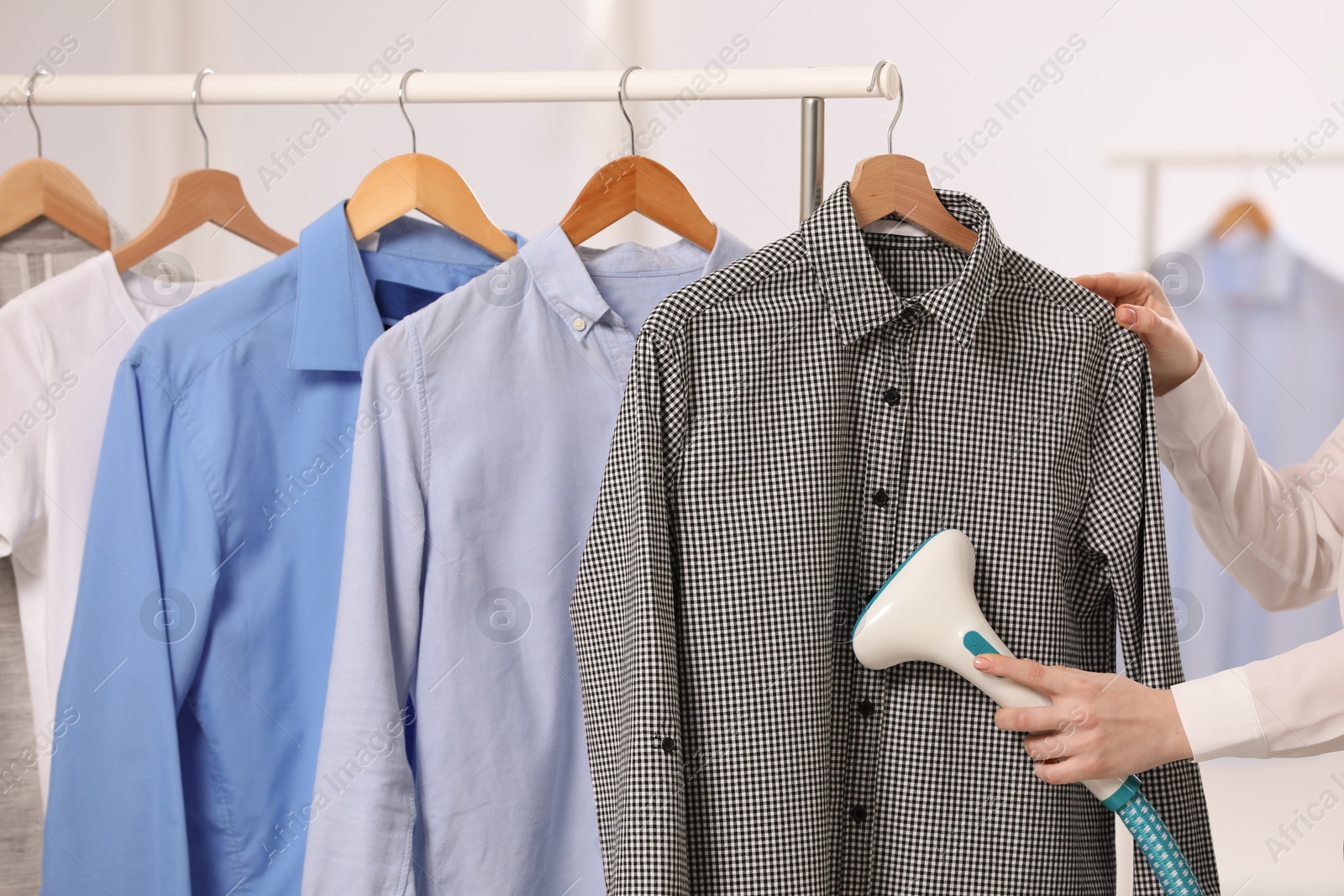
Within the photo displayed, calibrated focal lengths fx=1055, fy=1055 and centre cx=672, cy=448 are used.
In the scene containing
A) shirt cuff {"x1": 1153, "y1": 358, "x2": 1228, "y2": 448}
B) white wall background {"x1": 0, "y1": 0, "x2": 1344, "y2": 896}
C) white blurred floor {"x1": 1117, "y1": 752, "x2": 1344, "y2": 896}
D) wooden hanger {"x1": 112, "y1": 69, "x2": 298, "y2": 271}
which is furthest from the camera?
white wall background {"x1": 0, "y1": 0, "x2": 1344, "y2": 896}

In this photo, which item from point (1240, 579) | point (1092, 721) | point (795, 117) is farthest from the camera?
point (795, 117)

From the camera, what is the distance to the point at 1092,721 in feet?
3.02

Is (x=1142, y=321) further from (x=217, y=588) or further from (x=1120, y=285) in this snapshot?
(x=217, y=588)

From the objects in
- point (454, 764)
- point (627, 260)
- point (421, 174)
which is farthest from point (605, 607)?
point (421, 174)

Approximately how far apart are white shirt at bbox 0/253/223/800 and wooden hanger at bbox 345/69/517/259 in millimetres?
303

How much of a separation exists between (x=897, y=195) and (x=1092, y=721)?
0.52 meters

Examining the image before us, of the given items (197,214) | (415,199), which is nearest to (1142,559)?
(415,199)

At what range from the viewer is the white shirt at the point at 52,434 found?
3.87 ft

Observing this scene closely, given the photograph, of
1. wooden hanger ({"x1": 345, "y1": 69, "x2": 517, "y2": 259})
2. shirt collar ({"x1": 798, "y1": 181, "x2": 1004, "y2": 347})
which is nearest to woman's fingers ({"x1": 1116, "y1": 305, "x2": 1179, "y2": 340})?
shirt collar ({"x1": 798, "y1": 181, "x2": 1004, "y2": 347})

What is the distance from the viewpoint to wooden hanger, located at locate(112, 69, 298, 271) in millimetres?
1234

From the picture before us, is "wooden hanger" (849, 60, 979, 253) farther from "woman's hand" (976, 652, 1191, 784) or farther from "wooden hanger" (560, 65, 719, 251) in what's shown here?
"woman's hand" (976, 652, 1191, 784)

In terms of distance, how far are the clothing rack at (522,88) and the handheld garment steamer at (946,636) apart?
43cm

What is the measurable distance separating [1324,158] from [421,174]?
65.5 inches

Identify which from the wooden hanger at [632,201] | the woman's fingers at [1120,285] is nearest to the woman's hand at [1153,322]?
the woman's fingers at [1120,285]
